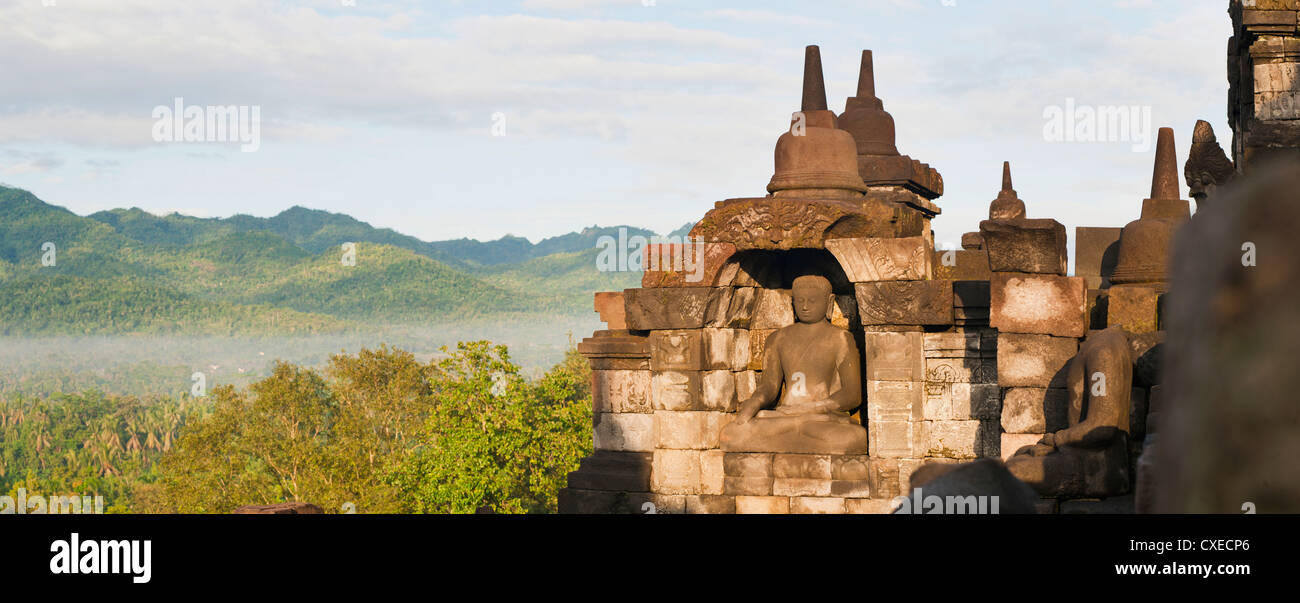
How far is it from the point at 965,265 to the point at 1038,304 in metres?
5.38

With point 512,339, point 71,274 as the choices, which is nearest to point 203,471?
point 512,339

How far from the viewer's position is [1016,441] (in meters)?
8.55

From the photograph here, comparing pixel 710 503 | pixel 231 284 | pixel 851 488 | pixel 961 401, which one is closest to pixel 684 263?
pixel 710 503

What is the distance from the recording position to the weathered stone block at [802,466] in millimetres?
10734

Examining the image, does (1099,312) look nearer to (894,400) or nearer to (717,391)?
(894,400)

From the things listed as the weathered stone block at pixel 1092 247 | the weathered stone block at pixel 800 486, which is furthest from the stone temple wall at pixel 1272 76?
the weathered stone block at pixel 1092 247

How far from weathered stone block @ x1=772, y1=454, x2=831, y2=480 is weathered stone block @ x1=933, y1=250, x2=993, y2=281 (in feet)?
11.3

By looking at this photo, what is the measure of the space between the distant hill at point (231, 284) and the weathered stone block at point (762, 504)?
396 ft

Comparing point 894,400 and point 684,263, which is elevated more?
point 684,263

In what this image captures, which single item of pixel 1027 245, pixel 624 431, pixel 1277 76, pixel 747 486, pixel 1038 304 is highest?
pixel 1277 76

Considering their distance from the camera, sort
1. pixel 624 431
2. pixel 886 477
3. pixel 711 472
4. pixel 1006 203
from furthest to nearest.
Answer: pixel 1006 203
pixel 624 431
pixel 711 472
pixel 886 477

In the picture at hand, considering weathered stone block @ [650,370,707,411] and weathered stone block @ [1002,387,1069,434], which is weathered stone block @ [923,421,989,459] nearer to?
weathered stone block @ [1002,387,1069,434]

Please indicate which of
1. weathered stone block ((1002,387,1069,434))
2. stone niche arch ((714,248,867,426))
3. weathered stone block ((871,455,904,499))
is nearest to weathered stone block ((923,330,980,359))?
weathered stone block ((871,455,904,499))

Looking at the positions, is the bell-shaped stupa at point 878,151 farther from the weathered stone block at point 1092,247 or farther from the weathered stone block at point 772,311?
the weathered stone block at point 772,311
